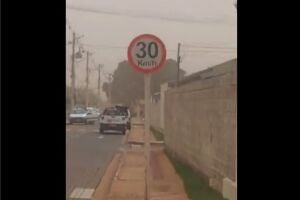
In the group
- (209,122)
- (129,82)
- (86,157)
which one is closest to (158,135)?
(86,157)

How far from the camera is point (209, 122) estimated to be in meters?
7.40

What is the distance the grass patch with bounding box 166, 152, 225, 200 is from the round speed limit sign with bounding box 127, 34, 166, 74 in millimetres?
1781

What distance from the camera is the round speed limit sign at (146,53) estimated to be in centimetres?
516

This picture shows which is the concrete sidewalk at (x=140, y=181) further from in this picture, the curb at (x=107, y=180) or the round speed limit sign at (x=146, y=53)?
the round speed limit sign at (x=146, y=53)

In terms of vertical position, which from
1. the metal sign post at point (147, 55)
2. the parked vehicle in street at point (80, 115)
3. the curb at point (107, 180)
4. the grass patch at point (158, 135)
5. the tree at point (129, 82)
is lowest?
the curb at point (107, 180)

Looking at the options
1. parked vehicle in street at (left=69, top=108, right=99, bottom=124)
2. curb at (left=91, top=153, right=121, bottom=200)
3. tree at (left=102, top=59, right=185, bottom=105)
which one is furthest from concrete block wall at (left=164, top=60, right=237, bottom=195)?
parked vehicle in street at (left=69, top=108, right=99, bottom=124)

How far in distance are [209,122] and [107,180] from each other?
1775 mm

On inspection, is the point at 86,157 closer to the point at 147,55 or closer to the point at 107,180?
the point at 107,180

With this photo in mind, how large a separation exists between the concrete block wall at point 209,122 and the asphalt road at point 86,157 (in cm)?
148

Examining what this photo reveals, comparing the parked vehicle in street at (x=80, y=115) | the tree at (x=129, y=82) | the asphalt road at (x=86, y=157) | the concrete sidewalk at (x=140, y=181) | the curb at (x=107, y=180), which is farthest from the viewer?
the asphalt road at (x=86, y=157)

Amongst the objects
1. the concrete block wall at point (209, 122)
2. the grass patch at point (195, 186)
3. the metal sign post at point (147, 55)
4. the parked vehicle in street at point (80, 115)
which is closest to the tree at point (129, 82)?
the metal sign post at point (147, 55)

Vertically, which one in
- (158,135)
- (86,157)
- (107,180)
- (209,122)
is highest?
(209,122)
